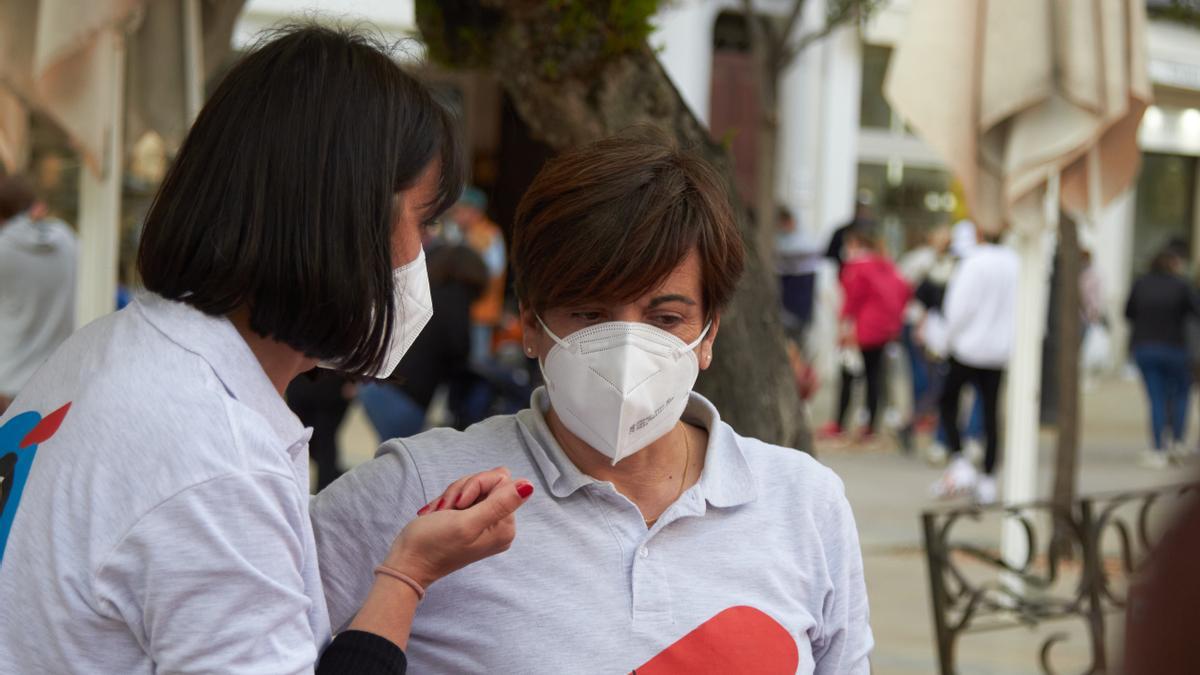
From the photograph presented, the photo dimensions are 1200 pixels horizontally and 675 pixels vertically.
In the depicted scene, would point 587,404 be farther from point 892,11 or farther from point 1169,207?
point 1169,207

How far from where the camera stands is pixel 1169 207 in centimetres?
2389

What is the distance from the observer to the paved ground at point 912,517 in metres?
6.44

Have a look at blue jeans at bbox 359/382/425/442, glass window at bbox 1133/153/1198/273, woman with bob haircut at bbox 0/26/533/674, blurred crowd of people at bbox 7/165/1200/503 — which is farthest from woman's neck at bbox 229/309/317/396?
glass window at bbox 1133/153/1198/273

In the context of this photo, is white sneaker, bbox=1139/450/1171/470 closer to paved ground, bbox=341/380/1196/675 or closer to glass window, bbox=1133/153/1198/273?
paved ground, bbox=341/380/1196/675

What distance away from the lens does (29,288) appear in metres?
6.49

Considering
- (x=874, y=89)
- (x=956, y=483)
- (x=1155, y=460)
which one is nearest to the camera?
(x=956, y=483)

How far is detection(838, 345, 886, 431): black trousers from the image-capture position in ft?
42.2

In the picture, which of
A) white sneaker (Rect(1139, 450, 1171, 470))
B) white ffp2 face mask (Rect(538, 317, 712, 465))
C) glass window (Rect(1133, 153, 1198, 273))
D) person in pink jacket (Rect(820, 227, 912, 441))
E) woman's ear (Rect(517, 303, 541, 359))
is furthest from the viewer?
glass window (Rect(1133, 153, 1198, 273))

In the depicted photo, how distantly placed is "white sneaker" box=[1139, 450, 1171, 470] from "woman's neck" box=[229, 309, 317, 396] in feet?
38.9

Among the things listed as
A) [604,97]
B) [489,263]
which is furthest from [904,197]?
[604,97]

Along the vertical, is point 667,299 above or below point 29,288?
above

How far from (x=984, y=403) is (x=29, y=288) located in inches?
254

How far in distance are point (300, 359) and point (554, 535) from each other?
535 millimetres

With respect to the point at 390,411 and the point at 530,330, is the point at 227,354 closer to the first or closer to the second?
the point at 530,330
